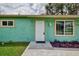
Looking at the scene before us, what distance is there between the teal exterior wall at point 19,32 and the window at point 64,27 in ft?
6.63

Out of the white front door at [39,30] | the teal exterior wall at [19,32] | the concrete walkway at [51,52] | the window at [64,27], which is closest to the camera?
the concrete walkway at [51,52]

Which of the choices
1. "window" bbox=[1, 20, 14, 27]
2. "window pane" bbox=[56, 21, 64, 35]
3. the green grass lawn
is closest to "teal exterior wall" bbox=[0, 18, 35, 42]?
"window" bbox=[1, 20, 14, 27]

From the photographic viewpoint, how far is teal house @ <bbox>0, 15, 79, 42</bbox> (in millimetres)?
16250

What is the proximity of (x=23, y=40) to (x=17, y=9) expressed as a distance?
31.2ft

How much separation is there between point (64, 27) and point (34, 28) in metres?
2.45

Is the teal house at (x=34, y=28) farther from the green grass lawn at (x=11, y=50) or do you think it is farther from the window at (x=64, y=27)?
the green grass lawn at (x=11, y=50)

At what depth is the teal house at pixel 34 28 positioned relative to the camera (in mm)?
16250

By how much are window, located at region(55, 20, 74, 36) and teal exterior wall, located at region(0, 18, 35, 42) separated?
2021 millimetres

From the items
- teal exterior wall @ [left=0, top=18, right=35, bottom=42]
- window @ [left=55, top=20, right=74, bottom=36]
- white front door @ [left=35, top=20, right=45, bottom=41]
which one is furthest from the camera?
window @ [left=55, top=20, right=74, bottom=36]

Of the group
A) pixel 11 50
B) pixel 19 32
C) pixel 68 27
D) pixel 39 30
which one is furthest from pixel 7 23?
pixel 11 50

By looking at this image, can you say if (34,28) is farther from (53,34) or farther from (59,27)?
(59,27)

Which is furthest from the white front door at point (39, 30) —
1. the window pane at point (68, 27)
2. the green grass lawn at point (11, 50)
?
the green grass lawn at point (11, 50)

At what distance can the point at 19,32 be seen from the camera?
16.4 meters

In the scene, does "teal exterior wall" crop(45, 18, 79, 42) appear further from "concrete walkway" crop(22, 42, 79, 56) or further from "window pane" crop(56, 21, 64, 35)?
"concrete walkway" crop(22, 42, 79, 56)
